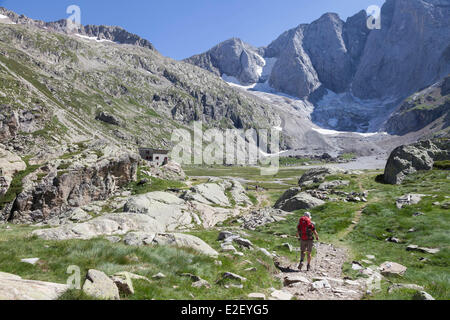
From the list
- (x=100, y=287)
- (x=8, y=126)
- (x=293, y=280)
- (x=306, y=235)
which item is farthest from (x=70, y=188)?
(x=8, y=126)

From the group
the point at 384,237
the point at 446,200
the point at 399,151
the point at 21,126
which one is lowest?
the point at 384,237

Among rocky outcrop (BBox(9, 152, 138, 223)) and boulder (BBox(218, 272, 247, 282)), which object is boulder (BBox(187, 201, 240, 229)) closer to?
rocky outcrop (BBox(9, 152, 138, 223))

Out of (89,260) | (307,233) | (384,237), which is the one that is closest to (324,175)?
(384,237)

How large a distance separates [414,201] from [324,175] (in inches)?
1386

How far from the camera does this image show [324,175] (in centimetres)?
7000

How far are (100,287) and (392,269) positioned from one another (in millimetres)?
16283

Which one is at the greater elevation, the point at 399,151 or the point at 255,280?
the point at 399,151

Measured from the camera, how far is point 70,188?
39.5 meters

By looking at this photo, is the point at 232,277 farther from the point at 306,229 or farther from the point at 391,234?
the point at 391,234

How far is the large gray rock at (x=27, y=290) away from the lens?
663 cm

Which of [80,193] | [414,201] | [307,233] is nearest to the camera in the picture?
[307,233]

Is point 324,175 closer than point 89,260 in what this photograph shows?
No

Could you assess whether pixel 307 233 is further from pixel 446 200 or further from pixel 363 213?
pixel 446 200

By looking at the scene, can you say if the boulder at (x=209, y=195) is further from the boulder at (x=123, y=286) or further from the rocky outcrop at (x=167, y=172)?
the boulder at (x=123, y=286)
